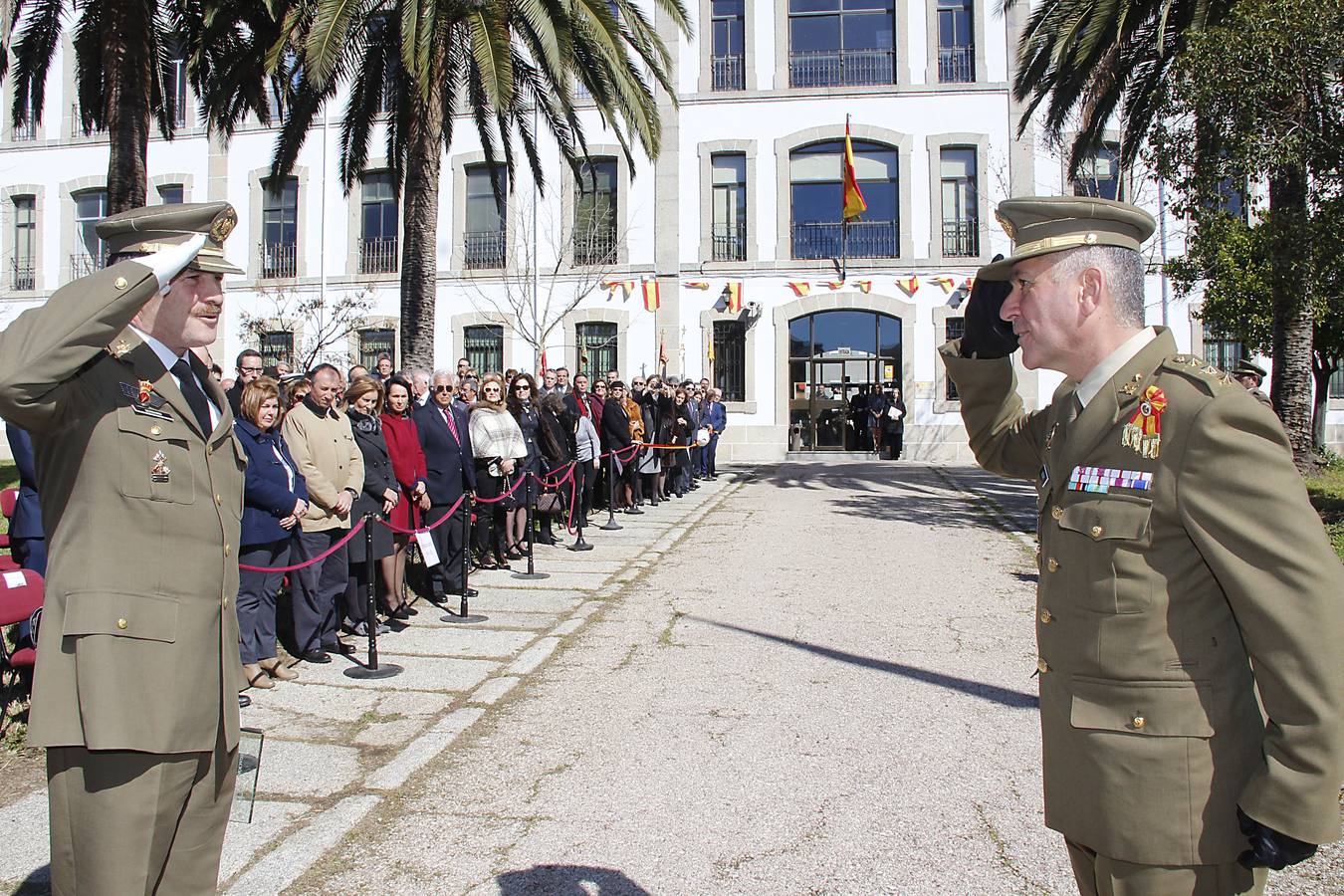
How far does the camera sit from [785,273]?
2572 cm

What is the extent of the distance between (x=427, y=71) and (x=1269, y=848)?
36.6 ft

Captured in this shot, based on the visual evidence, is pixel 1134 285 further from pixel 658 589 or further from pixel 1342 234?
pixel 1342 234

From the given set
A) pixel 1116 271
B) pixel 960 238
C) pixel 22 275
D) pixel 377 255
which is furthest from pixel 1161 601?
pixel 22 275

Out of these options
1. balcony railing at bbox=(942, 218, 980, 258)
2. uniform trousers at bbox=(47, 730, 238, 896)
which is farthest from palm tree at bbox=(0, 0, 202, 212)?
balcony railing at bbox=(942, 218, 980, 258)

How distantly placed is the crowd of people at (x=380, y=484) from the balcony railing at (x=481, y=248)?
1505 cm

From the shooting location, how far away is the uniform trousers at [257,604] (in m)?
5.88

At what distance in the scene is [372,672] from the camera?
6121 millimetres

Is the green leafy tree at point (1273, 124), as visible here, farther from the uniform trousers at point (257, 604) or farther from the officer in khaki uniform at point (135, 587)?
the officer in khaki uniform at point (135, 587)

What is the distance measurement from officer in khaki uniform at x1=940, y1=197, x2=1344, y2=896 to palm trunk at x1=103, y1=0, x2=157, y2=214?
1190cm

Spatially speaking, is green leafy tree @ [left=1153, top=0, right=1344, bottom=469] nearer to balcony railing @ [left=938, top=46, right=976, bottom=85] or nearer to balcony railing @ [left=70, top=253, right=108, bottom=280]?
balcony railing @ [left=938, top=46, right=976, bottom=85]

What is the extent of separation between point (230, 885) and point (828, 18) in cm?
2632

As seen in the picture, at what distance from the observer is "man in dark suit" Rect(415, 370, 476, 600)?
8.36 m

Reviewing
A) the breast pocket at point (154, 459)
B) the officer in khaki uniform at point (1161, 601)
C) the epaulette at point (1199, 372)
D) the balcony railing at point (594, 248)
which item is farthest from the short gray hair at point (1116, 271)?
the balcony railing at point (594, 248)

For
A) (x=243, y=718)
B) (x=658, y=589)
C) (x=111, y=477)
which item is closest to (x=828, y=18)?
(x=658, y=589)
